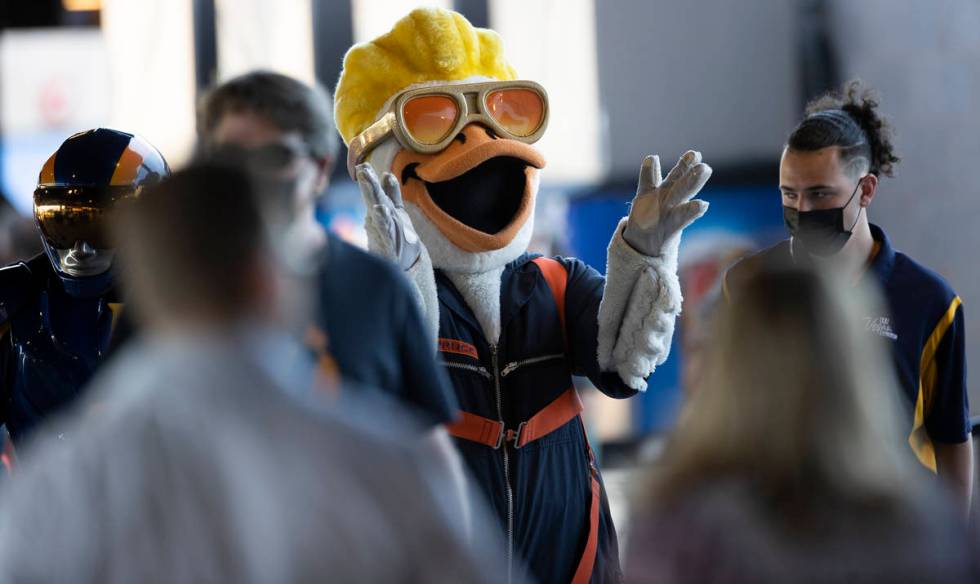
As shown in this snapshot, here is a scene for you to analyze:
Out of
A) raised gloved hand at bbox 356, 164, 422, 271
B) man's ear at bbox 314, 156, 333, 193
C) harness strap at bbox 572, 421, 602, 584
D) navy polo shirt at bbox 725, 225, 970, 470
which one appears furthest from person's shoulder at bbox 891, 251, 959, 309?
man's ear at bbox 314, 156, 333, 193

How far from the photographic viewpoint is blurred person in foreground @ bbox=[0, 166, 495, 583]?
4.39ft

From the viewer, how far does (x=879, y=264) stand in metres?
3.16

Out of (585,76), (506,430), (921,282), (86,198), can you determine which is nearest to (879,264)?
(921,282)

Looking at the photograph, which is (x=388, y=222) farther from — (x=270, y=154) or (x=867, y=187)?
(x=867, y=187)

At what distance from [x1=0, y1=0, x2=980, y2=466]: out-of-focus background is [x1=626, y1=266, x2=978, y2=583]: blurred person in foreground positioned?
5.65 m

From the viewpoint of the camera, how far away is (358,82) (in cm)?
293

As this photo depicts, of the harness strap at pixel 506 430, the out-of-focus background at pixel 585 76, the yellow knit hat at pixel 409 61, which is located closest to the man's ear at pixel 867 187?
the yellow knit hat at pixel 409 61

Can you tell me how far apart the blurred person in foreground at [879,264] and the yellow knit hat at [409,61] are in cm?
82

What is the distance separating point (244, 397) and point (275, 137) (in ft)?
2.78

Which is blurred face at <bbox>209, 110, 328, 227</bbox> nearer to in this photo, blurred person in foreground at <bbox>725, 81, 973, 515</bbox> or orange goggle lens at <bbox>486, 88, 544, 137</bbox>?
orange goggle lens at <bbox>486, 88, 544, 137</bbox>

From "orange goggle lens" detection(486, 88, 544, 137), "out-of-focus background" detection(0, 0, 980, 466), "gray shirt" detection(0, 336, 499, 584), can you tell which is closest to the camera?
"gray shirt" detection(0, 336, 499, 584)

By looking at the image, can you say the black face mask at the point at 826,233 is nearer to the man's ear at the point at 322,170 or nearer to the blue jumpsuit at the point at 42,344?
the man's ear at the point at 322,170

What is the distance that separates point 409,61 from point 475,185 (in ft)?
1.09

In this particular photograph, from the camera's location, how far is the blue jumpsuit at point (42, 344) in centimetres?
263
